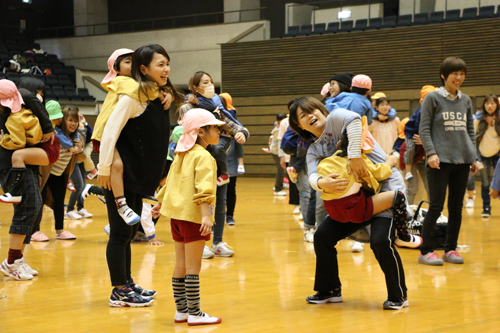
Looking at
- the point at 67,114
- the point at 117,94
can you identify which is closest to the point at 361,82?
the point at 117,94

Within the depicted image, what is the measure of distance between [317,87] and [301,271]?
43.5 ft

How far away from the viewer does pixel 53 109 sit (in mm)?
6246

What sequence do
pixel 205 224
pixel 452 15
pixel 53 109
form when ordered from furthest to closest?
pixel 452 15
pixel 53 109
pixel 205 224

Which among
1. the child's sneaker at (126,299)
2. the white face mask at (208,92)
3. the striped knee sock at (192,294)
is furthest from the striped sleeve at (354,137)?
the white face mask at (208,92)

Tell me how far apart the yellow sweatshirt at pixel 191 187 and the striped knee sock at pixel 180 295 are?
36 cm

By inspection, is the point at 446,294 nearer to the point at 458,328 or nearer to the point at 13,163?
the point at 458,328

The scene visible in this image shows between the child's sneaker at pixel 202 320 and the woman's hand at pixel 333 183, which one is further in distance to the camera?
the woman's hand at pixel 333 183

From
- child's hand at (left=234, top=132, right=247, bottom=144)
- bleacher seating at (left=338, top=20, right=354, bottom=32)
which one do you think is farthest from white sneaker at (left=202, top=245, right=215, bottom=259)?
bleacher seating at (left=338, top=20, right=354, bottom=32)

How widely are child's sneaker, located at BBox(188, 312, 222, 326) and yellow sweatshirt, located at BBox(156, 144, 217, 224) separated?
0.50 m

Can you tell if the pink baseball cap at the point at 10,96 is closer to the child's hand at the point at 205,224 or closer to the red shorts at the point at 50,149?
the red shorts at the point at 50,149

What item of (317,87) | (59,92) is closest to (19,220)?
(317,87)

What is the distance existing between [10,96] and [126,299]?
1860 millimetres

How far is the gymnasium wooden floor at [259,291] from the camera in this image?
3.12m

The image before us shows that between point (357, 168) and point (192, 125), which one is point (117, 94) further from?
point (357, 168)
